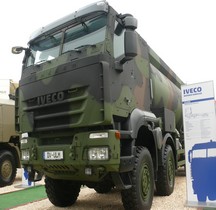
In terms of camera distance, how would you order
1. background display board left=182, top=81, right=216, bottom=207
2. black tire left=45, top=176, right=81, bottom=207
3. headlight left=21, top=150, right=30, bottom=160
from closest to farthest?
background display board left=182, top=81, right=216, bottom=207, headlight left=21, top=150, right=30, bottom=160, black tire left=45, top=176, right=81, bottom=207

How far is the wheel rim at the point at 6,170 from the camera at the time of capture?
28.9 feet

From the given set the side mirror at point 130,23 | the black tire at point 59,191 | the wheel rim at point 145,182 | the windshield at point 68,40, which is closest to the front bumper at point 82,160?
the wheel rim at point 145,182

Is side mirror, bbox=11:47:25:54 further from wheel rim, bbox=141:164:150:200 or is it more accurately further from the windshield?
wheel rim, bbox=141:164:150:200

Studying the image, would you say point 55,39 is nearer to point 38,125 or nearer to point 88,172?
point 38,125

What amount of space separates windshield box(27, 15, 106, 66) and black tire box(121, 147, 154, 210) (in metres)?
1.81

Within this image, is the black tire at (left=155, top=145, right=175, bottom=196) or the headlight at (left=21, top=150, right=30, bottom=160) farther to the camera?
the black tire at (left=155, top=145, right=175, bottom=196)

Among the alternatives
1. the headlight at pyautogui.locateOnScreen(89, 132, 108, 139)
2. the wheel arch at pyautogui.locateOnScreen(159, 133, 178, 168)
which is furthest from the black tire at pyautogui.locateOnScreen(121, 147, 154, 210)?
the wheel arch at pyautogui.locateOnScreen(159, 133, 178, 168)

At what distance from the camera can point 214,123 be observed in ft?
15.4

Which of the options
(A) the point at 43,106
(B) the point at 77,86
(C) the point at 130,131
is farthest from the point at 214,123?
(A) the point at 43,106

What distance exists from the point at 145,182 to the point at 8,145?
5.65m

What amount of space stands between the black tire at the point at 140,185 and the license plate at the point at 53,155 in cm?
104

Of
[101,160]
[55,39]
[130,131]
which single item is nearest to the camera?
[101,160]

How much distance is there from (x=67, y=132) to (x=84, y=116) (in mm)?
486

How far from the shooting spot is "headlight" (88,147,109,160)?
403cm
